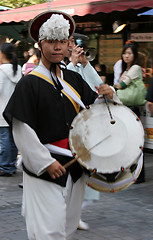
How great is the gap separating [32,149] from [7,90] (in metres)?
4.17

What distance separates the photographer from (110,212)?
525 centimetres

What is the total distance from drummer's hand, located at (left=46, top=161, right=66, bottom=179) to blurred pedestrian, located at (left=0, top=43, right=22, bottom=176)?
163 inches

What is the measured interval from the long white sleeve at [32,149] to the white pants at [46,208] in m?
0.15

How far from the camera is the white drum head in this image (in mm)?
3002

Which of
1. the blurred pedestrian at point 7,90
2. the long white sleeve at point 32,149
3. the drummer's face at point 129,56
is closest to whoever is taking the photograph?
the long white sleeve at point 32,149

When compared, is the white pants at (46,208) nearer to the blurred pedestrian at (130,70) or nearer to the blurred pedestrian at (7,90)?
the blurred pedestrian at (130,70)

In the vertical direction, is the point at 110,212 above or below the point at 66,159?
below

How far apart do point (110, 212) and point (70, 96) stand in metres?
2.46

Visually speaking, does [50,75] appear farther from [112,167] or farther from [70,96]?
[112,167]

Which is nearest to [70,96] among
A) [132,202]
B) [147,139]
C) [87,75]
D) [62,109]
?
[62,109]

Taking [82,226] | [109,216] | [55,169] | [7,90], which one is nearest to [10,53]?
[7,90]

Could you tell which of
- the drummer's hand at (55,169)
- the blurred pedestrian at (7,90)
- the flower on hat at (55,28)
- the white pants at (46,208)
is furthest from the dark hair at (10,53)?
the drummer's hand at (55,169)

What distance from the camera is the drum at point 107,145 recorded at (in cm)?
300

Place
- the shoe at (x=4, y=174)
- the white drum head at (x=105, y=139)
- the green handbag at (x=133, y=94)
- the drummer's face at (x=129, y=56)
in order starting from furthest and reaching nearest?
the shoe at (x=4, y=174) < the drummer's face at (x=129, y=56) < the green handbag at (x=133, y=94) < the white drum head at (x=105, y=139)
